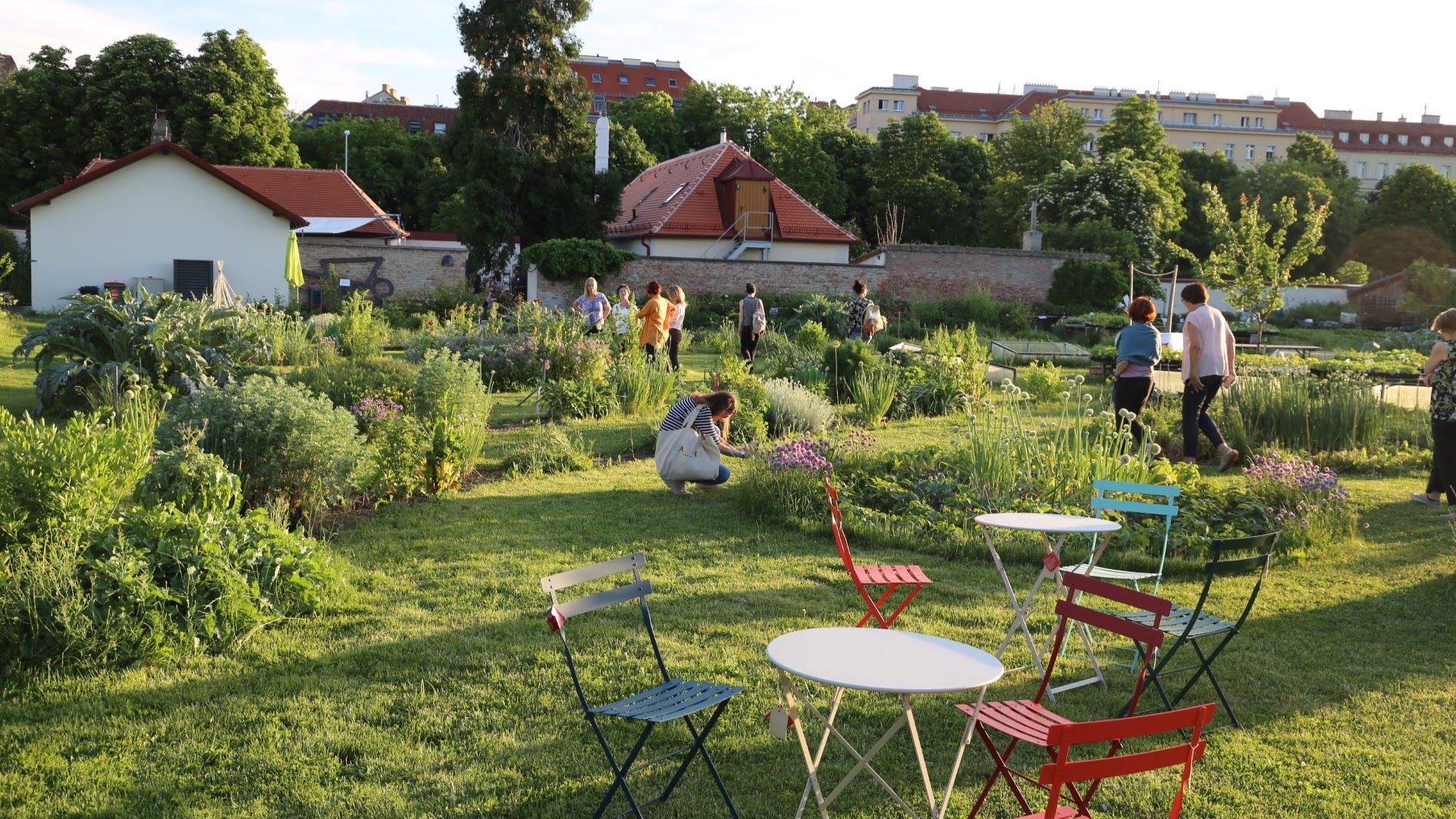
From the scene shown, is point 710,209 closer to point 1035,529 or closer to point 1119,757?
point 1035,529

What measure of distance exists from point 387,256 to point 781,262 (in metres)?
11.6

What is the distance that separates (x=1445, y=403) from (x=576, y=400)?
8.37 metres

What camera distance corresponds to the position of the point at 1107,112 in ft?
289

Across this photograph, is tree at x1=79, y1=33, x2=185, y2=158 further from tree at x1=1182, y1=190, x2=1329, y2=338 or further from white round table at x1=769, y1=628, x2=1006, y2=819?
white round table at x1=769, y1=628, x2=1006, y2=819

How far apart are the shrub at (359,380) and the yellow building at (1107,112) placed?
80.2m

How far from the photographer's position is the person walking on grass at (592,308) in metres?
15.0

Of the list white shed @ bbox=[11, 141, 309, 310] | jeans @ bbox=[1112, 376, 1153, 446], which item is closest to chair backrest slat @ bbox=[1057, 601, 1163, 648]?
jeans @ bbox=[1112, 376, 1153, 446]

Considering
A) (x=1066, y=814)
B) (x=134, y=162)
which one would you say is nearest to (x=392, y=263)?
(x=134, y=162)

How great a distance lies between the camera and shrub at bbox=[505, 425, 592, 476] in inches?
369

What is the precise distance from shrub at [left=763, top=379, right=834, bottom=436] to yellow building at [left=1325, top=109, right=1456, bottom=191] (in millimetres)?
95191

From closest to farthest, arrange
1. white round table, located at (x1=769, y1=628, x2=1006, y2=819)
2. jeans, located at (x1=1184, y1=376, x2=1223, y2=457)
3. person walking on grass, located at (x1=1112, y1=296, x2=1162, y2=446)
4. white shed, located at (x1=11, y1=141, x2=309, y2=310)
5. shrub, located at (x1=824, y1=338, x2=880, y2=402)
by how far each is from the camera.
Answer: white round table, located at (x1=769, y1=628, x2=1006, y2=819) → person walking on grass, located at (x1=1112, y1=296, x2=1162, y2=446) → jeans, located at (x1=1184, y1=376, x2=1223, y2=457) → shrub, located at (x1=824, y1=338, x2=880, y2=402) → white shed, located at (x1=11, y1=141, x2=309, y2=310)

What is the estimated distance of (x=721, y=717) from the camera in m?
4.44

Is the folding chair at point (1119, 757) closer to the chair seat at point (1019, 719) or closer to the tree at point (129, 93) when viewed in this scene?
the chair seat at point (1019, 719)

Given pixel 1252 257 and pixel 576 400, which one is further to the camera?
pixel 1252 257
